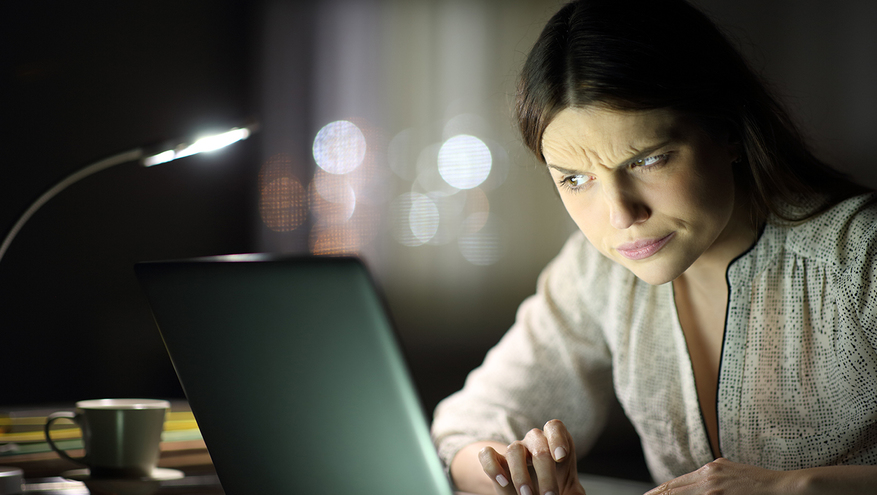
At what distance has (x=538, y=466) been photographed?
714 millimetres

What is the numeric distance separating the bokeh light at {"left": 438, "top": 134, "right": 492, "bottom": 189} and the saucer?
235cm

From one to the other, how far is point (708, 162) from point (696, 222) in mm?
78

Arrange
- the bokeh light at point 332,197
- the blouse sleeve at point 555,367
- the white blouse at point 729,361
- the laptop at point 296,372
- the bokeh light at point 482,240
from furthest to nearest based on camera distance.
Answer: the bokeh light at point 332,197
the bokeh light at point 482,240
the blouse sleeve at point 555,367
the white blouse at point 729,361
the laptop at point 296,372

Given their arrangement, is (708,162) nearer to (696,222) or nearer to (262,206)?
(696,222)

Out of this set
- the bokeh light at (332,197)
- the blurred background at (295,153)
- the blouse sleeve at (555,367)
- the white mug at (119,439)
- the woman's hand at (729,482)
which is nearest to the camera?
the woman's hand at (729,482)

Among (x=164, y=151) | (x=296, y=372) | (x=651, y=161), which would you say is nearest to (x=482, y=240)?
(x=164, y=151)

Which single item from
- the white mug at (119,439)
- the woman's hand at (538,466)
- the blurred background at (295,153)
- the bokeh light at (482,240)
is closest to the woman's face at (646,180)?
the woman's hand at (538,466)

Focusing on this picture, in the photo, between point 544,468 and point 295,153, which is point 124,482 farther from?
point 295,153

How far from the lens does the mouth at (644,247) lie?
872 mm

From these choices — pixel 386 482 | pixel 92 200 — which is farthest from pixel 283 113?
pixel 386 482

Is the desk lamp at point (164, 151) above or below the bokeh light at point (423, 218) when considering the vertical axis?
above

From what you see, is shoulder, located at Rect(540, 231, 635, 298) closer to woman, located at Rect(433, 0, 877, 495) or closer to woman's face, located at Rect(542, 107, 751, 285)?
woman, located at Rect(433, 0, 877, 495)

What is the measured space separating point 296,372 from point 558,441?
0.34 metres

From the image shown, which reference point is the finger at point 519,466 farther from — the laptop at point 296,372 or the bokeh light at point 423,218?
the bokeh light at point 423,218
